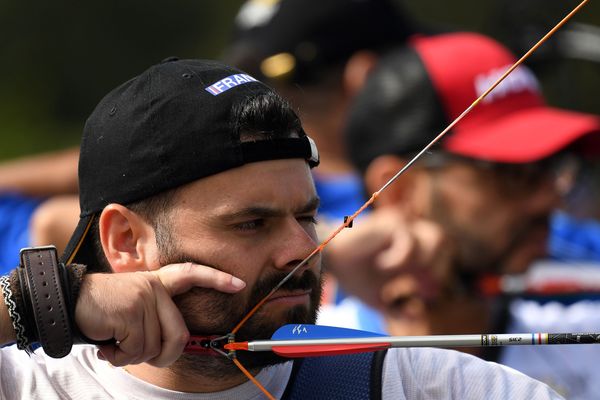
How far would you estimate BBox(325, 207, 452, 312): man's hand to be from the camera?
390 centimetres

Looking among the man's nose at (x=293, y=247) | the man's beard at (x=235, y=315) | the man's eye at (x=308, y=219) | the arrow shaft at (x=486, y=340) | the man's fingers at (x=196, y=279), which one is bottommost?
the arrow shaft at (x=486, y=340)

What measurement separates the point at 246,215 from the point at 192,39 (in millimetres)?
6420

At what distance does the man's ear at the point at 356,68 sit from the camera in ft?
17.3

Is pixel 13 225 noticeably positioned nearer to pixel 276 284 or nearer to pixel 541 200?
pixel 541 200

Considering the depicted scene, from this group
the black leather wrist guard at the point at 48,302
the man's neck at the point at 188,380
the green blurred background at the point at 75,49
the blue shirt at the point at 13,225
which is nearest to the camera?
the black leather wrist guard at the point at 48,302

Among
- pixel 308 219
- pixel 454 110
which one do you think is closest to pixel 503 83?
pixel 454 110

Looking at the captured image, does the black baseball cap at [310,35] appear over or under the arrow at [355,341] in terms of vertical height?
over

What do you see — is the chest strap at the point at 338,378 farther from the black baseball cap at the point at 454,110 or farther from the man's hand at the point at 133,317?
the black baseball cap at the point at 454,110

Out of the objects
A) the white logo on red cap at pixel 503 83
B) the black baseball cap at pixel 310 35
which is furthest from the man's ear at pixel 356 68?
the white logo on red cap at pixel 503 83

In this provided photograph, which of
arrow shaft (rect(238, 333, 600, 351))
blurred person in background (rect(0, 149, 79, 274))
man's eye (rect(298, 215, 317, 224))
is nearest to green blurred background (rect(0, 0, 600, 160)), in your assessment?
blurred person in background (rect(0, 149, 79, 274))

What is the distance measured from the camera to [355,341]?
7.03 ft

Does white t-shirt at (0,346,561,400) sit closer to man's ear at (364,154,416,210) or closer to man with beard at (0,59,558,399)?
man with beard at (0,59,558,399)

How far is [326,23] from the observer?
5.38 meters

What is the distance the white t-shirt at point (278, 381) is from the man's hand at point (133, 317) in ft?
0.61
